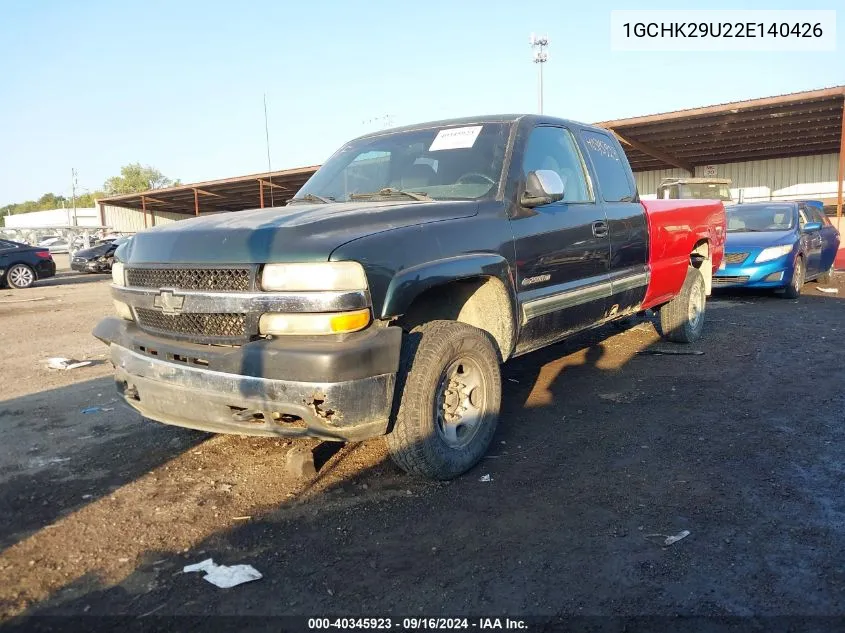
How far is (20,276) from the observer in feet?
54.2

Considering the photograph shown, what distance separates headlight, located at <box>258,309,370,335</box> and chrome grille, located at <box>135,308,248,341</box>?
5.3 inches

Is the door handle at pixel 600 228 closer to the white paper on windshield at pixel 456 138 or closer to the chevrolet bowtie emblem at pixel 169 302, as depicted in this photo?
the white paper on windshield at pixel 456 138

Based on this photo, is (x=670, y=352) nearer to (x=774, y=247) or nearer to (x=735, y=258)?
(x=735, y=258)

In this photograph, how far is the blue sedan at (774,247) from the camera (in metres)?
9.76

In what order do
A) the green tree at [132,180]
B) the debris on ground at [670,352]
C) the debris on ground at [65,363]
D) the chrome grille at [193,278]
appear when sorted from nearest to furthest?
the chrome grille at [193,278] → the debris on ground at [670,352] → the debris on ground at [65,363] → the green tree at [132,180]

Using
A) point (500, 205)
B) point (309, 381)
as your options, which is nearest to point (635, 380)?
point (500, 205)

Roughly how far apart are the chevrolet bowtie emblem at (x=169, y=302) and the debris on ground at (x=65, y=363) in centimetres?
380

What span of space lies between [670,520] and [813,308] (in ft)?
25.2

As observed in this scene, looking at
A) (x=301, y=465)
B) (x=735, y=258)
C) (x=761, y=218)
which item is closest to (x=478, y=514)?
(x=301, y=465)

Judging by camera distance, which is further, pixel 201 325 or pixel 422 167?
pixel 422 167

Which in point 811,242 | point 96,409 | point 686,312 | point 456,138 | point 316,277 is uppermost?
point 456,138

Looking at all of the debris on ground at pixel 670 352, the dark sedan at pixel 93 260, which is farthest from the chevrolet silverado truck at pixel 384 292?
the dark sedan at pixel 93 260

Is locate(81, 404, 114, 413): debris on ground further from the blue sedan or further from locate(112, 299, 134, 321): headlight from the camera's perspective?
the blue sedan

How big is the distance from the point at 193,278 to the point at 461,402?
151 centimetres
